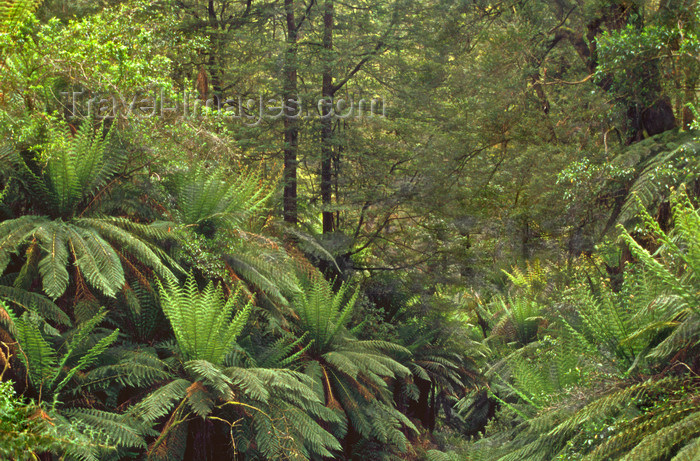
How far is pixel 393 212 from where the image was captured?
962 centimetres

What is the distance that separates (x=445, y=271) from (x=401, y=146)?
218 centimetres

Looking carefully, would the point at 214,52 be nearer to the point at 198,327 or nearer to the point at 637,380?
the point at 198,327

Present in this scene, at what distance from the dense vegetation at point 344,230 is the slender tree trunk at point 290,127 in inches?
2.2

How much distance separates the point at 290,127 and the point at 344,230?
2141 mm

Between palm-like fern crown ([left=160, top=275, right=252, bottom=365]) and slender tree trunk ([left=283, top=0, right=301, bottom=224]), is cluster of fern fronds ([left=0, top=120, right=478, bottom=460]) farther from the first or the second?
slender tree trunk ([left=283, top=0, right=301, bottom=224])

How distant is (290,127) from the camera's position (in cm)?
929

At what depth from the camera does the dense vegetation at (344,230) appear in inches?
158

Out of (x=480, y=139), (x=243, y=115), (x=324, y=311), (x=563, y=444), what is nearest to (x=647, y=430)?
(x=563, y=444)

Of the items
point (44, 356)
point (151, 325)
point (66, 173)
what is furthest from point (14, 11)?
point (151, 325)

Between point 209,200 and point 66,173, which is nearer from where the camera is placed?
point 66,173

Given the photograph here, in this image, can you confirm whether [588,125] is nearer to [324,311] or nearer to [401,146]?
[401,146]

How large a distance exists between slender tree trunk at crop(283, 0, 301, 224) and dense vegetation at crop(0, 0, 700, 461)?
57 millimetres

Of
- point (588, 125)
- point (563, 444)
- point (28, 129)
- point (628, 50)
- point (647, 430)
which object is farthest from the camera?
point (588, 125)

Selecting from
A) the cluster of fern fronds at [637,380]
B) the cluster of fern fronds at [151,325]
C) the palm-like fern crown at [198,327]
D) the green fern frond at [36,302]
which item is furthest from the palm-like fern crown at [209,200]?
the cluster of fern fronds at [637,380]
